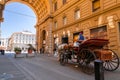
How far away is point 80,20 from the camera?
850 inches

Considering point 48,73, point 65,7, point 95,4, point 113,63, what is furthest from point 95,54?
point 65,7

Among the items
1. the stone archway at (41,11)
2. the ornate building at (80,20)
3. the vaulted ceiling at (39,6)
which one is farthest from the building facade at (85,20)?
the vaulted ceiling at (39,6)

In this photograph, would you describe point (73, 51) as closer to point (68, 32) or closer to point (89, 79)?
point (89, 79)

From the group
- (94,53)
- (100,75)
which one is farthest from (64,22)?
(100,75)

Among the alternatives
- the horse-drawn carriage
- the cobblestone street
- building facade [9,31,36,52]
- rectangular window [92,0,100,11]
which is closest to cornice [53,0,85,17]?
rectangular window [92,0,100,11]

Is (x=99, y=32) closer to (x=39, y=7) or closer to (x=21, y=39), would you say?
(x=39, y=7)

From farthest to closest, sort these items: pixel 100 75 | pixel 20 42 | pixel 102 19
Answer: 1. pixel 20 42
2. pixel 102 19
3. pixel 100 75

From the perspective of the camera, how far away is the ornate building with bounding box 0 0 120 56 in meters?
16.0

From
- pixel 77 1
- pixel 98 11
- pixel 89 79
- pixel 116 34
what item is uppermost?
pixel 77 1

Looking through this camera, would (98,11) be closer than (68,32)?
Yes

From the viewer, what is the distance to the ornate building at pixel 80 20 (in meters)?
16.0

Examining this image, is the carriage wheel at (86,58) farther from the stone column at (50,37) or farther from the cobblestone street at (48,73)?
the stone column at (50,37)

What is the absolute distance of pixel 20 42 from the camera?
104m

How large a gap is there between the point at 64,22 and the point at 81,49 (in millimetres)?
19779
